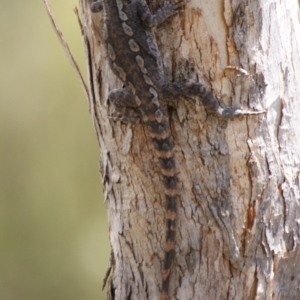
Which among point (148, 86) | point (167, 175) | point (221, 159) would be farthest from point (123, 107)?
point (221, 159)

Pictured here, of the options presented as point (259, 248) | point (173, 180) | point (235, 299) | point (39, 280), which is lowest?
point (39, 280)

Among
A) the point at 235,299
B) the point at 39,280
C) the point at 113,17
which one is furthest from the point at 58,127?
the point at 235,299

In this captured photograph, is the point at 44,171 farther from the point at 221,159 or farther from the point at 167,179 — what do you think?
the point at 221,159

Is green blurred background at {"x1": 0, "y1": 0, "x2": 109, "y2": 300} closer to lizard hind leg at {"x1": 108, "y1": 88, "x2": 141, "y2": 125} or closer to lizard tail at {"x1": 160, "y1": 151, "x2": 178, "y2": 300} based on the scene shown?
lizard hind leg at {"x1": 108, "y1": 88, "x2": 141, "y2": 125}

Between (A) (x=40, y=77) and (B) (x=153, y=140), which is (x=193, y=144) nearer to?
(B) (x=153, y=140)

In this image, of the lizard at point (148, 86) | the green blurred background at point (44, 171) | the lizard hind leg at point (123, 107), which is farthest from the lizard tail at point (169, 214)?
the green blurred background at point (44, 171)

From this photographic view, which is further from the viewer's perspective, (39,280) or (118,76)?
(39,280)

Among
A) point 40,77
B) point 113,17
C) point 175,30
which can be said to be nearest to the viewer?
point 175,30
